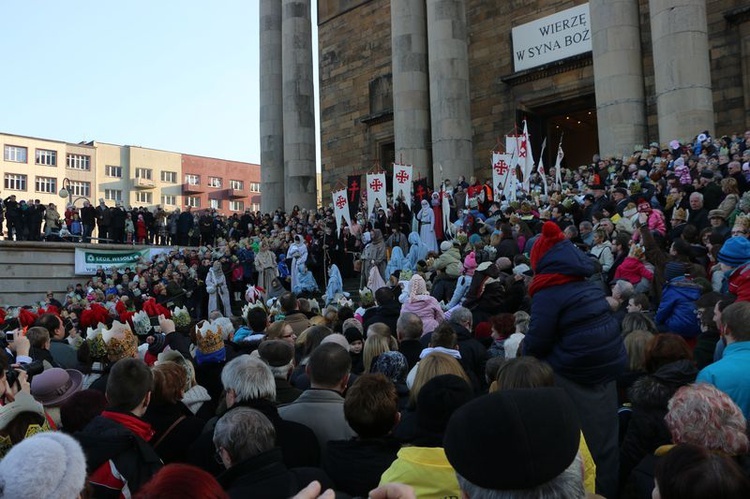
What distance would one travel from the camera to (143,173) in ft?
247

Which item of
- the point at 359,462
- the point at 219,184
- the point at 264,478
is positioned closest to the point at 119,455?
the point at 264,478

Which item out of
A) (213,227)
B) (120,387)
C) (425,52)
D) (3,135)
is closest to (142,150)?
(3,135)

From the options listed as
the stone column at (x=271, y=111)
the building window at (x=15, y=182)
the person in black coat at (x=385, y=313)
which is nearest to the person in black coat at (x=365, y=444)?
the person in black coat at (x=385, y=313)

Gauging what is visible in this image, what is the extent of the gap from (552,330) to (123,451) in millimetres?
2302

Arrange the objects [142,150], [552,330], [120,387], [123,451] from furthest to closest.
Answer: [142,150] < [552,330] < [120,387] < [123,451]

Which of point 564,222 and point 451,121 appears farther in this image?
point 451,121

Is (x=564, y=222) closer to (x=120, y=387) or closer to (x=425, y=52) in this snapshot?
(x=120, y=387)

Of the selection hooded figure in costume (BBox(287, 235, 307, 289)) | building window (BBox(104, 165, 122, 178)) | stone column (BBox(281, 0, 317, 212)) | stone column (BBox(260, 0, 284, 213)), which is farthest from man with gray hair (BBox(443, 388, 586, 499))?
building window (BBox(104, 165, 122, 178))

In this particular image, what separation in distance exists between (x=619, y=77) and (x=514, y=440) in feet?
61.1

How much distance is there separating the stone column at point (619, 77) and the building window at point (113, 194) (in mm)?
63851

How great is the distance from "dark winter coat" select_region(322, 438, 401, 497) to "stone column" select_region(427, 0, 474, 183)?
19.8 metres

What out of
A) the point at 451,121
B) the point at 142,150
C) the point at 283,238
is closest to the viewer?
the point at 283,238

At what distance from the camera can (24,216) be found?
25.9m

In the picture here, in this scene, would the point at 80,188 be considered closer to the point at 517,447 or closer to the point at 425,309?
the point at 425,309
